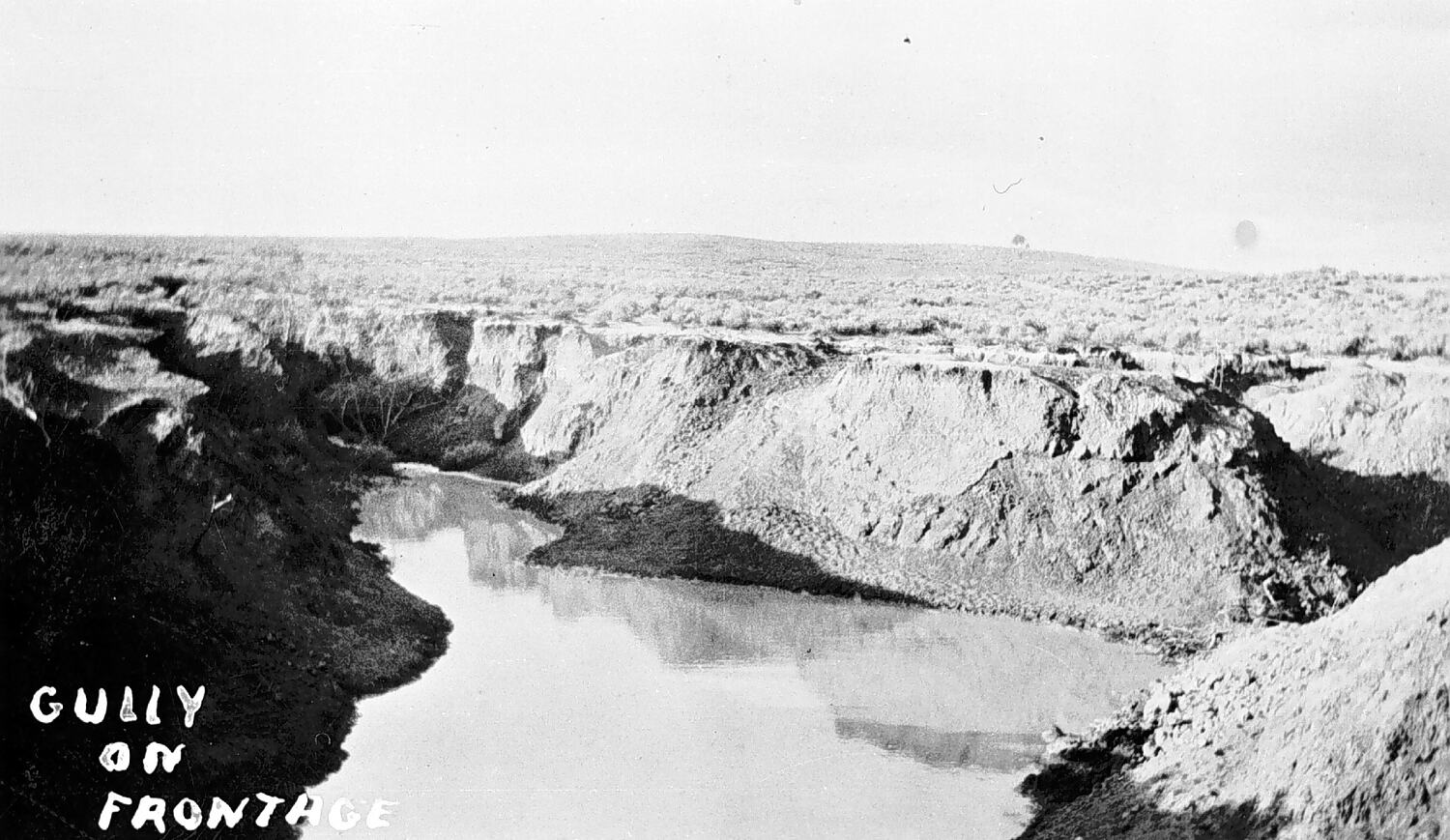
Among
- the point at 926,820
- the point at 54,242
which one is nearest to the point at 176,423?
the point at 54,242

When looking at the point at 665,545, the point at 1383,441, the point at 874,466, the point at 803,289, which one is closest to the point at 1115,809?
the point at 1383,441

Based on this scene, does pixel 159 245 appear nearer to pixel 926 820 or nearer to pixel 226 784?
pixel 226 784

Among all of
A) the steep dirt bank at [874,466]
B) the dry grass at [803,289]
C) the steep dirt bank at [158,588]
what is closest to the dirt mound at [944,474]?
the steep dirt bank at [874,466]

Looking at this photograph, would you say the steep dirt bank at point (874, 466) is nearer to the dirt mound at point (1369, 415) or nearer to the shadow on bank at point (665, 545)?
the shadow on bank at point (665, 545)

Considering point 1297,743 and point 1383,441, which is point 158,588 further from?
point 1383,441

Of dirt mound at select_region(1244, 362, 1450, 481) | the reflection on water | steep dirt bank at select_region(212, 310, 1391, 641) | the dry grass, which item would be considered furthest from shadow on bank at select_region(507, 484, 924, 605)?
dirt mound at select_region(1244, 362, 1450, 481)

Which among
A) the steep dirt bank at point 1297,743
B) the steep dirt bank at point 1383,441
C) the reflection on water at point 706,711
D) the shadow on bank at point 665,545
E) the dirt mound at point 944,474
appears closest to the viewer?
the steep dirt bank at point 1297,743
